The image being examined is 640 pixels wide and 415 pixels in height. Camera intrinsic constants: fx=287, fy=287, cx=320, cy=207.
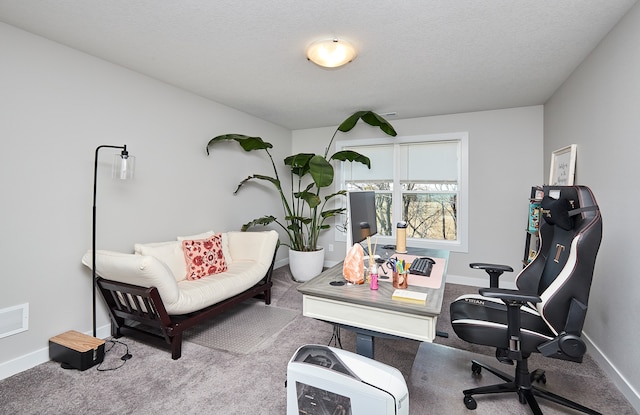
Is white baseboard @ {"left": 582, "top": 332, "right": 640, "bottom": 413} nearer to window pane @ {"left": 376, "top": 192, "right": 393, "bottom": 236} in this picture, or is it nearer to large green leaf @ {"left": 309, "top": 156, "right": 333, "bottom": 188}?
window pane @ {"left": 376, "top": 192, "right": 393, "bottom": 236}

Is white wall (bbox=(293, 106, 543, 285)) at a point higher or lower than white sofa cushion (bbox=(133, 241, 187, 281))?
higher

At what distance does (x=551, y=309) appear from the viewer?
4.76 feet

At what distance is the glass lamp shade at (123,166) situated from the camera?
238 cm

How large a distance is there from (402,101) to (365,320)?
297cm

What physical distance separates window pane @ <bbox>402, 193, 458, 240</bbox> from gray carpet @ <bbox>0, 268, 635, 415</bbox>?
224 centimetres

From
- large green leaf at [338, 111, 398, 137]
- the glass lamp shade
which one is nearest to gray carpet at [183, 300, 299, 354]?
the glass lamp shade

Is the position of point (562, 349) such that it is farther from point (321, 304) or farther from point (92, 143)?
point (92, 143)

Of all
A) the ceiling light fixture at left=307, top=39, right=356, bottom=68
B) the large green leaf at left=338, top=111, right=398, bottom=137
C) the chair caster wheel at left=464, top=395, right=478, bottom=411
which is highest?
the ceiling light fixture at left=307, top=39, right=356, bottom=68

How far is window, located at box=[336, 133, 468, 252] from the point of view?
417cm

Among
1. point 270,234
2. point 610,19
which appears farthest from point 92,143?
point 610,19

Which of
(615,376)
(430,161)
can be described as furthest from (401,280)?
(430,161)

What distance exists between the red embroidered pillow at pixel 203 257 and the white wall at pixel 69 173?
41 cm

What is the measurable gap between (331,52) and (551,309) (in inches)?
85.7

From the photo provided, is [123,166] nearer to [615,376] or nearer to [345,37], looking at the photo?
[345,37]
